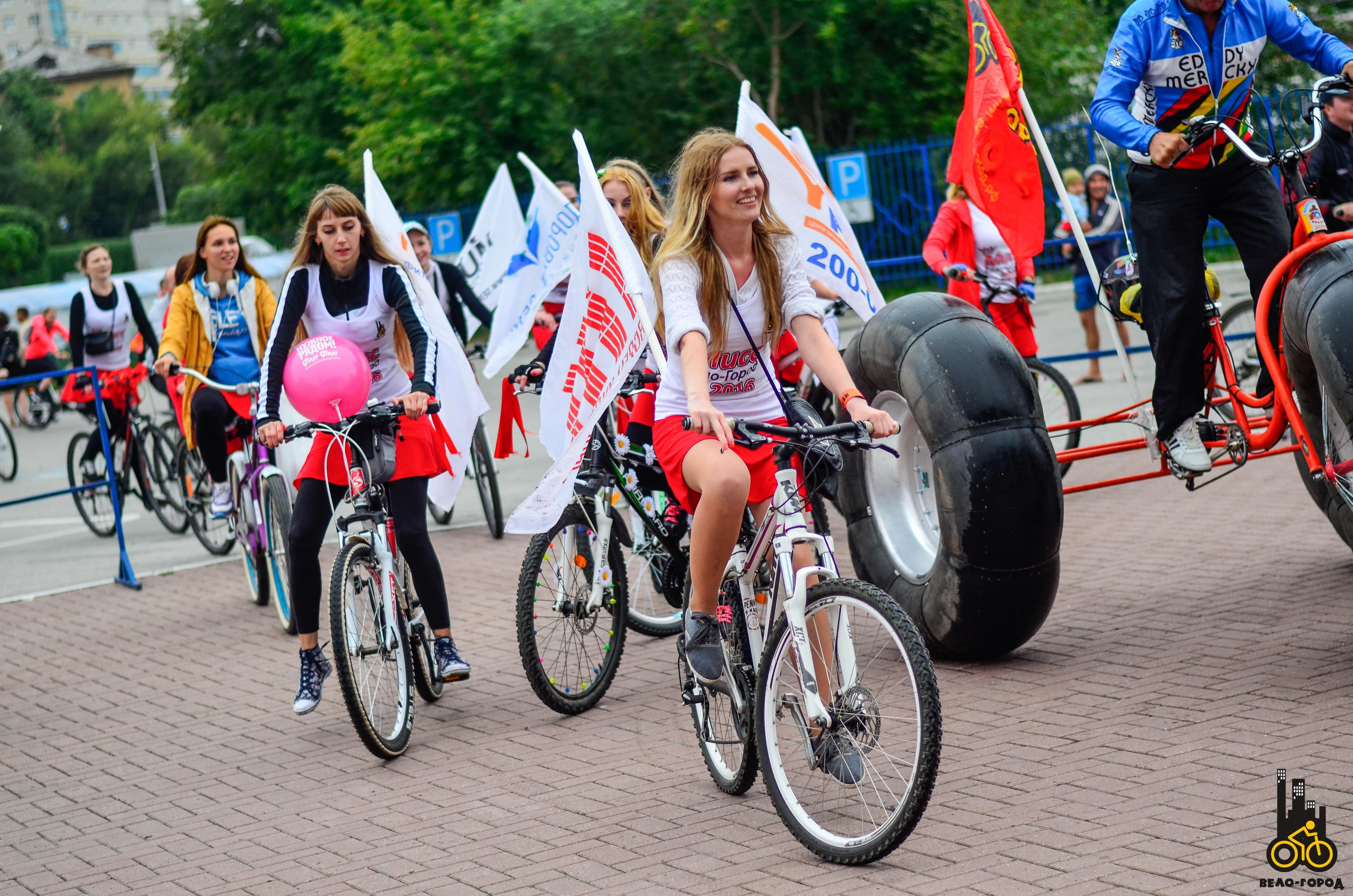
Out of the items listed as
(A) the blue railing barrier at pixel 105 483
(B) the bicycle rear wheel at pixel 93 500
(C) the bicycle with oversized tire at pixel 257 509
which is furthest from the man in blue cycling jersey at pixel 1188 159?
(B) the bicycle rear wheel at pixel 93 500

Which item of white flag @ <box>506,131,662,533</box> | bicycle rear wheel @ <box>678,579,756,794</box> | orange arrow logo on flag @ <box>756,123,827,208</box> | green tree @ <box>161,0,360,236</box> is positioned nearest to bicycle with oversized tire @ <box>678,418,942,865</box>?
bicycle rear wheel @ <box>678,579,756,794</box>

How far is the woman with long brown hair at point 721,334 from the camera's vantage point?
424 cm

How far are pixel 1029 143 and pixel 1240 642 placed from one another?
2.68 metres

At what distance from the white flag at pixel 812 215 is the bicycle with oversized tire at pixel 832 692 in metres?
3.57

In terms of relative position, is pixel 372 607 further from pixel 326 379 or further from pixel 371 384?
pixel 371 384

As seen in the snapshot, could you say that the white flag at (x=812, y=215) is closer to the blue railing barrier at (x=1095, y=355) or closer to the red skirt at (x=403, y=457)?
the blue railing barrier at (x=1095, y=355)

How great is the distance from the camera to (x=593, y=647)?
5.88 m

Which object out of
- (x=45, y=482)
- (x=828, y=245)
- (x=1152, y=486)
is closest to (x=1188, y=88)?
(x=828, y=245)

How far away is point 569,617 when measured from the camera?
577 centimetres

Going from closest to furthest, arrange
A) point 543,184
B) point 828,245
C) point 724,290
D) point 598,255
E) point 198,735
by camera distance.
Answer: point 724,290, point 598,255, point 198,735, point 828,245, point 543,184

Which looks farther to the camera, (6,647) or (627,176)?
(6,647)

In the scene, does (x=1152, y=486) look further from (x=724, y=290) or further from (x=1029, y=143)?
(x=724, y=290)

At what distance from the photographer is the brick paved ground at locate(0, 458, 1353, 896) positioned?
402 centimetres

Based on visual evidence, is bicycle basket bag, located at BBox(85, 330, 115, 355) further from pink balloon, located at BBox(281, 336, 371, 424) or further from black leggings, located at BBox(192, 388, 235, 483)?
pink balloon, located at BBox(281, 336, 371, 424)
